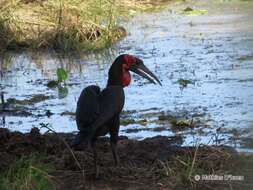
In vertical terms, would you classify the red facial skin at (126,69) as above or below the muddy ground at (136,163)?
above

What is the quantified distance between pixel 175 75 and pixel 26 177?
5508 mm

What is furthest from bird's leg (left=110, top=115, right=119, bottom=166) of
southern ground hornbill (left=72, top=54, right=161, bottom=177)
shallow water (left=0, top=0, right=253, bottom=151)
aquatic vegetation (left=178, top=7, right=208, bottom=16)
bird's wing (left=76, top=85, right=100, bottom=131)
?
aquatic vegetation (left=178, top=7, right=208, bottom=16)

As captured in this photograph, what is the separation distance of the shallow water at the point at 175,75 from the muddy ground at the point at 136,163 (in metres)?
0.66

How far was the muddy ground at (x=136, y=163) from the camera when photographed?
5.88m

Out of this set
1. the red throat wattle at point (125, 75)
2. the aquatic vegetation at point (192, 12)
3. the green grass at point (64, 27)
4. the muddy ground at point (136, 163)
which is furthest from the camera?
the aquatic vegetation at point (192, 12)

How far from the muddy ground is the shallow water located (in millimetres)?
656

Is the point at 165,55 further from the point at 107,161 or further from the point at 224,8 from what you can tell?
the point at 107,161

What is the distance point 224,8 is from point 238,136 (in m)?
10.0

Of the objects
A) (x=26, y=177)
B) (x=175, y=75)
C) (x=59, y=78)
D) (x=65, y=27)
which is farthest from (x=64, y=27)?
(x=26, y=177)

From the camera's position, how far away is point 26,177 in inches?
223

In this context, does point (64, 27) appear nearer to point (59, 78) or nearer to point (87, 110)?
point (59, 78)

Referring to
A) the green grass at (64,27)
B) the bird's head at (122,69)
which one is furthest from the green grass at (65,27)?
the bird's head at (122,69)

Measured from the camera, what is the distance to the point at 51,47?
14273 mm

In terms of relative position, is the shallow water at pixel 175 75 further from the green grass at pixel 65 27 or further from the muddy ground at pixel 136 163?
the muddy ground at pixel 136 163
